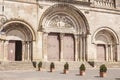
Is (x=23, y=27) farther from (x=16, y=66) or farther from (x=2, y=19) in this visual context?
(x=16, y=66)

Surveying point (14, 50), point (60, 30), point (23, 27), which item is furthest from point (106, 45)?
point (14, 50)

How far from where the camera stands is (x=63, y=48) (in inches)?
1180

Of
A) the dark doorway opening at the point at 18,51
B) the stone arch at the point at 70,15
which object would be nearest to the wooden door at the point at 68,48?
the stone arch at the point at 70,15

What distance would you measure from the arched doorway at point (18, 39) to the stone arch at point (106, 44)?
839cm

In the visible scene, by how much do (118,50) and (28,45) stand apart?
10.9 metres

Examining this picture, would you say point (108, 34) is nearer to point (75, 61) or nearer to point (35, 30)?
point (75, 61)

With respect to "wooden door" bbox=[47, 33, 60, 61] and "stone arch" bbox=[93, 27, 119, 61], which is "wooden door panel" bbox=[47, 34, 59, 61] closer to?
"wooden door" bbox=[47, 33, 60, 61]

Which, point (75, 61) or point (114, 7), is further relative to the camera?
point (114, 7)

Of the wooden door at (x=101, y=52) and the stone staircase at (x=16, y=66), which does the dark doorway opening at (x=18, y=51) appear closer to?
the stone staircase at (x=16, y=66)

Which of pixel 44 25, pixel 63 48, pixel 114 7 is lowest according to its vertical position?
pixel 63 48

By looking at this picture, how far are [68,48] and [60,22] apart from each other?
2941 millimetres

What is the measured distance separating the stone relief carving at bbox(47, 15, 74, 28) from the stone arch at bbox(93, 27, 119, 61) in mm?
3746

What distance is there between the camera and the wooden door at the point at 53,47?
29.2 m

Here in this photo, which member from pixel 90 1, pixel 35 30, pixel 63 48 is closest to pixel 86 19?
pixel 90 1
